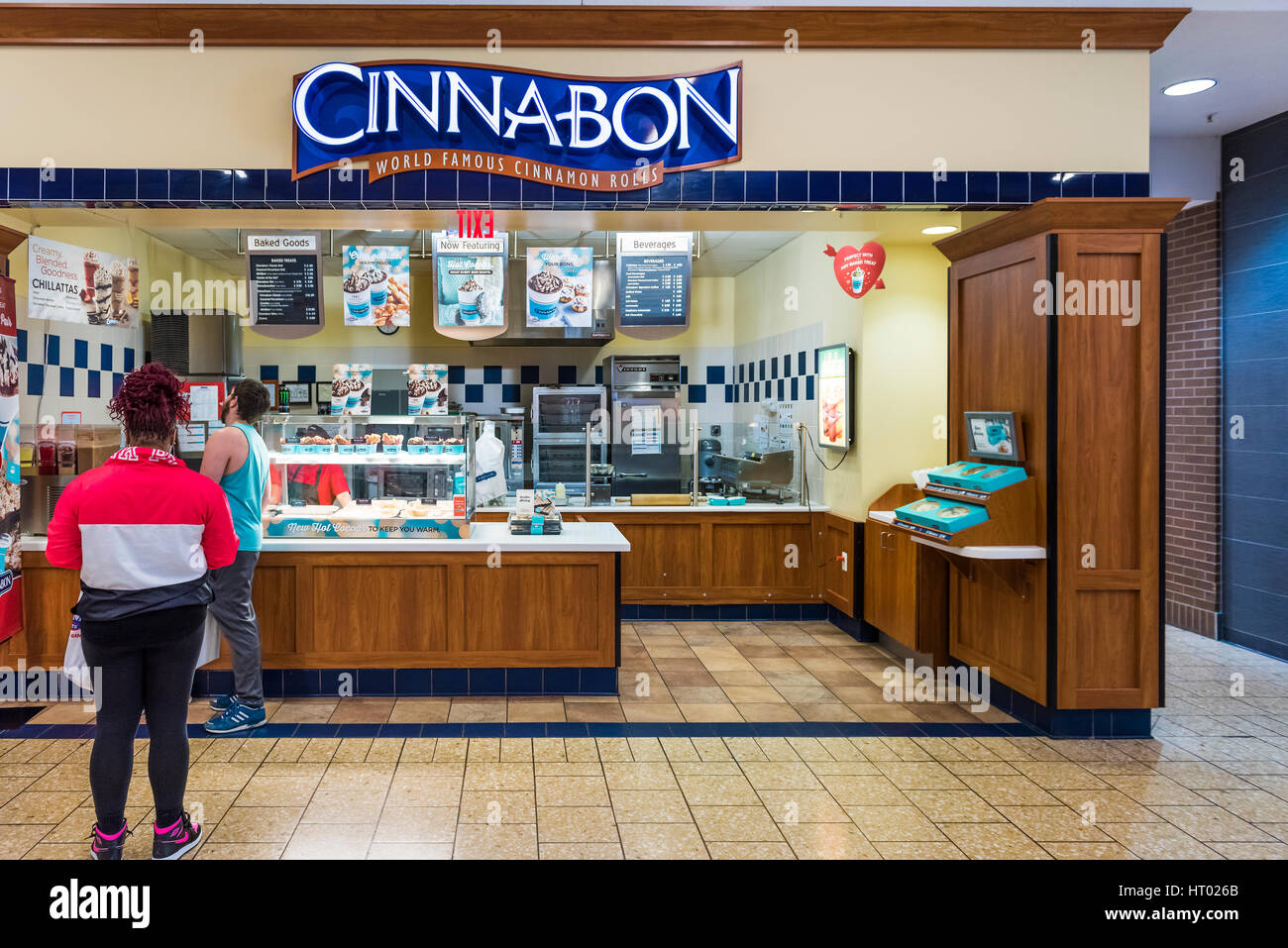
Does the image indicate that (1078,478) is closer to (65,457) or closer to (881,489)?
(881,489)

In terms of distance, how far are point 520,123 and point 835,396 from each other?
353cm

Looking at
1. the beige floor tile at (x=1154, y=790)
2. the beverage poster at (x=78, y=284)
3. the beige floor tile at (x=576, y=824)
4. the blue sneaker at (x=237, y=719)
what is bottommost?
the beige floor tile at (x=1154, y=790)

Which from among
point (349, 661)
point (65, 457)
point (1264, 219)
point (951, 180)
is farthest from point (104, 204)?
point (1264, 219)

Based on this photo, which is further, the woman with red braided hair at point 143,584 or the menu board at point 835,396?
the menu board at point 835,396

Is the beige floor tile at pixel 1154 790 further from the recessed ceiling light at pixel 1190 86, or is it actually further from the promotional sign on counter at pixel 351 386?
the promotional sign on counter at pixel 351 386

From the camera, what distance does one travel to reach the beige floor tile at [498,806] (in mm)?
3418

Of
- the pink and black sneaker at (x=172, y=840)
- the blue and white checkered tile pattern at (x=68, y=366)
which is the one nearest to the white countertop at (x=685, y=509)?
the blue and white checkered tile pattern at (x=68, y=366)

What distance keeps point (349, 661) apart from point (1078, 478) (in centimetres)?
420

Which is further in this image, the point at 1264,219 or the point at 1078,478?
the point at 1264,219

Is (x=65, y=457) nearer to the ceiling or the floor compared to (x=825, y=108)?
nearer to the floor

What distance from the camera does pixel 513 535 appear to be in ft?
17.3

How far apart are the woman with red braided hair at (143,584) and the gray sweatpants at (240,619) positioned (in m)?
1.47

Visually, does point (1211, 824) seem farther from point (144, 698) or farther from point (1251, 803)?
point (144, 698)

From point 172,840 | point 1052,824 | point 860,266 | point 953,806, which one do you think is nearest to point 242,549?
point 172,840
